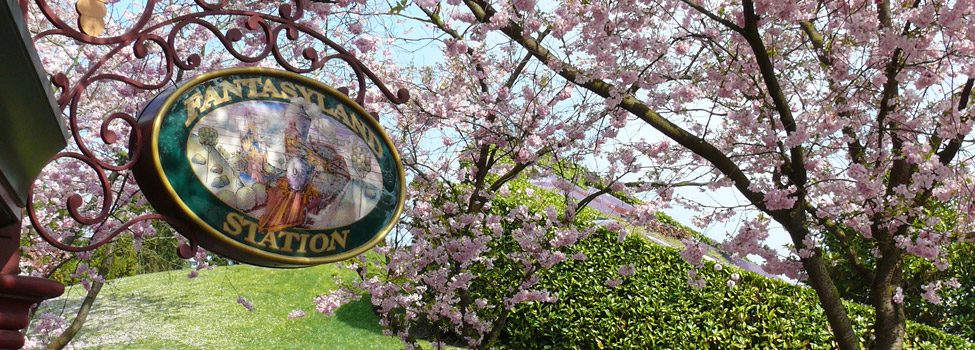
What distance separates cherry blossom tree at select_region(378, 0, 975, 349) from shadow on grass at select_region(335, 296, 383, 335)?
20.0 feet

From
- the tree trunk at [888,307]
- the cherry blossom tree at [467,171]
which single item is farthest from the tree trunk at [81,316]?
the tree trunk at [888,307]

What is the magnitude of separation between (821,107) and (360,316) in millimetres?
7925

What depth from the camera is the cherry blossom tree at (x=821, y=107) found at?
497 cm

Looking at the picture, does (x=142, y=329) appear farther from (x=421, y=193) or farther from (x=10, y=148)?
(x=10, y=148)

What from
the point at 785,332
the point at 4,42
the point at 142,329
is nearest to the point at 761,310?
the point at 785,332

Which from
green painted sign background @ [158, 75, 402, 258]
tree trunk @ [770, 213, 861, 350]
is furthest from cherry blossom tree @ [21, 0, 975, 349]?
green painted sign background @ [158, 75, 402, 258]

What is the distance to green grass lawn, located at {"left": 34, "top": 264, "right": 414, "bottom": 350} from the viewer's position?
33.7 ft

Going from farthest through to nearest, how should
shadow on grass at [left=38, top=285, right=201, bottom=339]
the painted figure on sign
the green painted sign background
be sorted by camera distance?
shadow on grass at [left=38, top=285, right=201, bottom=339] < the painted figure on sign < the green painted sign background

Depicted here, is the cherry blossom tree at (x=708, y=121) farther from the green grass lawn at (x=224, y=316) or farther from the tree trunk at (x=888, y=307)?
the green grass lawn at (x=224, y=316)

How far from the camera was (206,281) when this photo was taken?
42.9 feet

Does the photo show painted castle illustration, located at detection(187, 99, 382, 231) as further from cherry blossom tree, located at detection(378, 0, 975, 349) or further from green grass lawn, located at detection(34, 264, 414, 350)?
green grass lawn, located at detection(34, 264, 414, 350)

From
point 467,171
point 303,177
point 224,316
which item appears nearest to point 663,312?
point 467,171

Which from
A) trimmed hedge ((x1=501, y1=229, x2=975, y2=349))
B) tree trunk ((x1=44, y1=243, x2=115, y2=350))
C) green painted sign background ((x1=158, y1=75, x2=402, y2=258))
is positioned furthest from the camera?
trimmed hedge ((x1=501, y1=229, x2=975, y2=349))

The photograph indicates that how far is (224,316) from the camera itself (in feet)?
37.2
